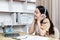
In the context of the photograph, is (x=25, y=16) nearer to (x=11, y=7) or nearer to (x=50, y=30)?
(x=11, y=7)

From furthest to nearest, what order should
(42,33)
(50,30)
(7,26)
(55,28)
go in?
(7,26)
(55,28)
(50,30)
(42,33)

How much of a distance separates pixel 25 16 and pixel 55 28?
3.26ft

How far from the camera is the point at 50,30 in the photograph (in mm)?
1771

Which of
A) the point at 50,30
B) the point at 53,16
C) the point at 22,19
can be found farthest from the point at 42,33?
the point at 22,19

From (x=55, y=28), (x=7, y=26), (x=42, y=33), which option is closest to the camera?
(x=42, y=33)

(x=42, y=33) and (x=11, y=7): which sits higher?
(x=11, y=7)

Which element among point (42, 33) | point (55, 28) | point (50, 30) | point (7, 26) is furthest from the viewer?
point (7, 26)

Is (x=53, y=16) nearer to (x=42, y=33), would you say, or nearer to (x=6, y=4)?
(x=42, y=33)

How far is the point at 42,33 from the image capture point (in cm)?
164

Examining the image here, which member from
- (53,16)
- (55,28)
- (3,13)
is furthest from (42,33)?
(3,13)

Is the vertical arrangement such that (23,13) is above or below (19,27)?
above

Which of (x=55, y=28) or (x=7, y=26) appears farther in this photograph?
(x=7, y=26)

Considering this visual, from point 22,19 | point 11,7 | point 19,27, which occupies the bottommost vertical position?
point 19,27

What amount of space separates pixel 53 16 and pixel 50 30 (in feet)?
1.07
